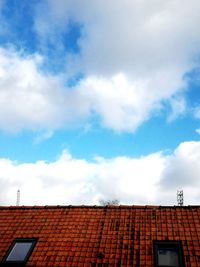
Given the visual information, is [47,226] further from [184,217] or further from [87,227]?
[184,217]

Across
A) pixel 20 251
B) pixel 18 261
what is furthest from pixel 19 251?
pixel 18 261

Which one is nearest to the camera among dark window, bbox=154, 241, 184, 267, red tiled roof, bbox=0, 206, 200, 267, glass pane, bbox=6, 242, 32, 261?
dark window, bbox=154, 241, 184, 267

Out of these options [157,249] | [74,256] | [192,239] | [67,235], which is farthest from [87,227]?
[192,239]

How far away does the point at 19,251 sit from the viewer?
47.6 feet

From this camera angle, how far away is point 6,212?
17906mm

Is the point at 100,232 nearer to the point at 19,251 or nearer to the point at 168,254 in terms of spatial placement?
the point at 168,254

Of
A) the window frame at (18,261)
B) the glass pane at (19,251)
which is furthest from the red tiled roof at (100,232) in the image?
the glass pane at (19,251)

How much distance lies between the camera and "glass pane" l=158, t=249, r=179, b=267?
12830 mm

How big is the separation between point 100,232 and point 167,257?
305cm

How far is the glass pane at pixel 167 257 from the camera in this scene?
1283 centimetres

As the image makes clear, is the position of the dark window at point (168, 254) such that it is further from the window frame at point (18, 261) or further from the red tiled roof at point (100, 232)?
the window frame at point (18, 261)

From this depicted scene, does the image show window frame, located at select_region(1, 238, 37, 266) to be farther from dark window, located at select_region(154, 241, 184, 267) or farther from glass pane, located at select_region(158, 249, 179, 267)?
glass pane, located at select_region(158, 249, 179, 267)

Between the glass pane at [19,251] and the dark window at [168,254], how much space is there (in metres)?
4.97

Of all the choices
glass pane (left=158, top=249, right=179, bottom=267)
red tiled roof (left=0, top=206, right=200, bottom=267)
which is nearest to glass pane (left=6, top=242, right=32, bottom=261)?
red tiled roof (left=0, top=206, right=200, bottom=267)
